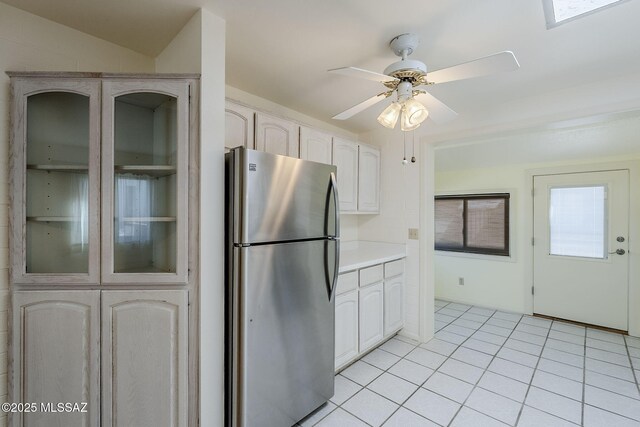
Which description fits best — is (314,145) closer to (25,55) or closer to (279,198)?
(279,198)


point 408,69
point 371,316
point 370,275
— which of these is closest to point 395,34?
point 408,69

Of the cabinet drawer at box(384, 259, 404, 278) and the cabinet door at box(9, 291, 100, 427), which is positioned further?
the cabinet drawer at box(384, 259, 404, 278)

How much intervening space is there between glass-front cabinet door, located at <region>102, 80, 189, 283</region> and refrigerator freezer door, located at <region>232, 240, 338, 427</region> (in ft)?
1.23

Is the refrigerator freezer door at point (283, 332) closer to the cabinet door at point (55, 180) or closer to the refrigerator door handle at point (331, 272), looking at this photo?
the refrigerator door handle at point (331, 272)

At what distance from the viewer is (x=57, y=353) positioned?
4.43ft

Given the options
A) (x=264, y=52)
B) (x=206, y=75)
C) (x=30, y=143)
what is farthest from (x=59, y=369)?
(x=264, y=52)

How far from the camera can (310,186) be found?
1.75 meters

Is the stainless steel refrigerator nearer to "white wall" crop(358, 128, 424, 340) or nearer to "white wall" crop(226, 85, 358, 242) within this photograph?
"white wall" crop(226, 85, 358, 242)

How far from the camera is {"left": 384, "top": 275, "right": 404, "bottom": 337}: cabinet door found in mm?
2758

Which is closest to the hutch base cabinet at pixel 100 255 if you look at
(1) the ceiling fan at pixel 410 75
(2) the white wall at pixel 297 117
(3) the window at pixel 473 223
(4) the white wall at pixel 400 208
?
(2) the white wall at pixel 297 117

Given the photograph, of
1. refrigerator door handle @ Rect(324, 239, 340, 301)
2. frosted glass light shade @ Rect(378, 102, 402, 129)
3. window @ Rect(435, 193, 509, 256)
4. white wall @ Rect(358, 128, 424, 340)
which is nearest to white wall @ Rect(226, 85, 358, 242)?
white wall @ Rect(358, 128, 424, 340)

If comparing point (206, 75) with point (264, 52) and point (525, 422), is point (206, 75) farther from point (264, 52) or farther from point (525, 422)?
point (525, 422)

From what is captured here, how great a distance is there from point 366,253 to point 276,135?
151cm

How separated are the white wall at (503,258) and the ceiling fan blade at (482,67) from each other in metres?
2.49
